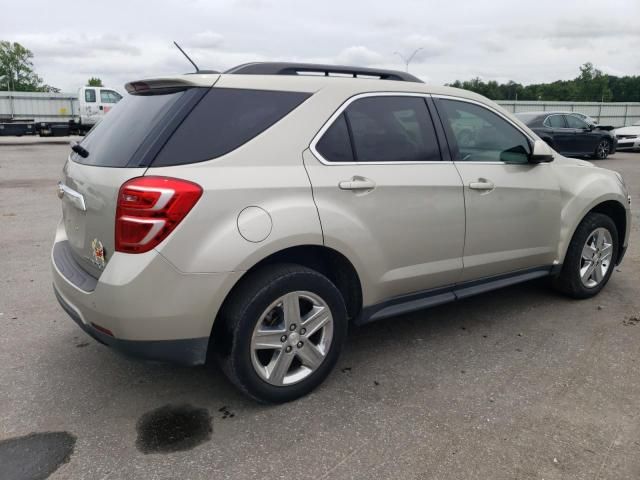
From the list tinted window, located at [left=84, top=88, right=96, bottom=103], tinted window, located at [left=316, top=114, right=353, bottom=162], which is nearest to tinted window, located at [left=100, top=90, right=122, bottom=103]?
tinted window, located at [left=84, top=88, right=96, bottom=103]

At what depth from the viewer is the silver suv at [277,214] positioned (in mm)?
2586

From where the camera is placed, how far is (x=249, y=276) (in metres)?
2.82

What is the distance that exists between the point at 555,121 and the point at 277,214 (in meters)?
15.7

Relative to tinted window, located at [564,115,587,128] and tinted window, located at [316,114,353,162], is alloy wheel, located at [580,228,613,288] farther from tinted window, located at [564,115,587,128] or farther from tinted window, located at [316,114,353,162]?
tinted window, located at [564,115,587,128]

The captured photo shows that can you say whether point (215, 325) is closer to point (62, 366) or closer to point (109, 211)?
point (109, 211)

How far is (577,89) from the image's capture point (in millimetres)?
88250

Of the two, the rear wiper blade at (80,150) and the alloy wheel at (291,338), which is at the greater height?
the rear wiper blade at (80,150)

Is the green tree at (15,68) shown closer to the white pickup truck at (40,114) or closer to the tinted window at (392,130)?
the white pickup truck at (40,114)

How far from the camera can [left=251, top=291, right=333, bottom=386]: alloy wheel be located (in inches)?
113

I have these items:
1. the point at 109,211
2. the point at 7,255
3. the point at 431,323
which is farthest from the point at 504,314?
the point at 7,255

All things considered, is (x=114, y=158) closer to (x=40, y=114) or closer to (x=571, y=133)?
(x=571, y=133)

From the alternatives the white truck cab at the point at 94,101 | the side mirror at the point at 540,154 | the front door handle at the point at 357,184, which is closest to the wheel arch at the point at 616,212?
the side mirror at the point at 540,154

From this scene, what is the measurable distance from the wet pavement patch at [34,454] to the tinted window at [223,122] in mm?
1396

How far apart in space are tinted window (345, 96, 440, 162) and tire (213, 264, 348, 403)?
0.81 m
